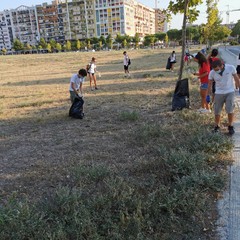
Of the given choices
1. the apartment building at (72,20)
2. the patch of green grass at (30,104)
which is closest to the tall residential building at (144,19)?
the apartment building at (72,20)

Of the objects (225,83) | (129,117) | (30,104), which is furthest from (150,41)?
(225,83)

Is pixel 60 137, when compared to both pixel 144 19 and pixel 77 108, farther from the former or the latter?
pixel 144 19

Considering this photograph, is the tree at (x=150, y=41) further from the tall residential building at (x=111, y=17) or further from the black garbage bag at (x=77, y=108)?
the black garbage bag at (x=77, y=108)

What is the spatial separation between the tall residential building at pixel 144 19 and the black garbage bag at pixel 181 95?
163634 millimetres

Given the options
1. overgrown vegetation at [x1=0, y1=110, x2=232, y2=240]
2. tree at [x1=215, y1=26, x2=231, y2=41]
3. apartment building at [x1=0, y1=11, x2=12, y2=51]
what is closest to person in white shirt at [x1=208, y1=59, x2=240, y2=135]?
overgrown vegetation at [x1=0, y1=110, x2=232, y2=240]

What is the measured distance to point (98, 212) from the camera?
3324 mm

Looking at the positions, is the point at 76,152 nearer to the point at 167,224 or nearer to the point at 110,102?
the point at 167,224

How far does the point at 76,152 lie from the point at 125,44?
117 m

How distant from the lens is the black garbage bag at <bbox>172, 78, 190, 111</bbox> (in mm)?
7676

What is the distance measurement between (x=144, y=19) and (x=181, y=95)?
184m

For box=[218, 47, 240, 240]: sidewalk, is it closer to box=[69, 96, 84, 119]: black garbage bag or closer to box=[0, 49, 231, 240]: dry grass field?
box=[0, 49, 231, 240]: dry grass field

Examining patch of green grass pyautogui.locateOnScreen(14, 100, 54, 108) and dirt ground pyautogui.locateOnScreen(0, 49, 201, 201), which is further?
patch of green grass pyautogui.locateOnScreen(14, 100, 54, 108)

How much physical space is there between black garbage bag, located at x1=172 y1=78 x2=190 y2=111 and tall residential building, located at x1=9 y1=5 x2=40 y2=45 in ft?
547

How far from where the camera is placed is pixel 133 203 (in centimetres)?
333
